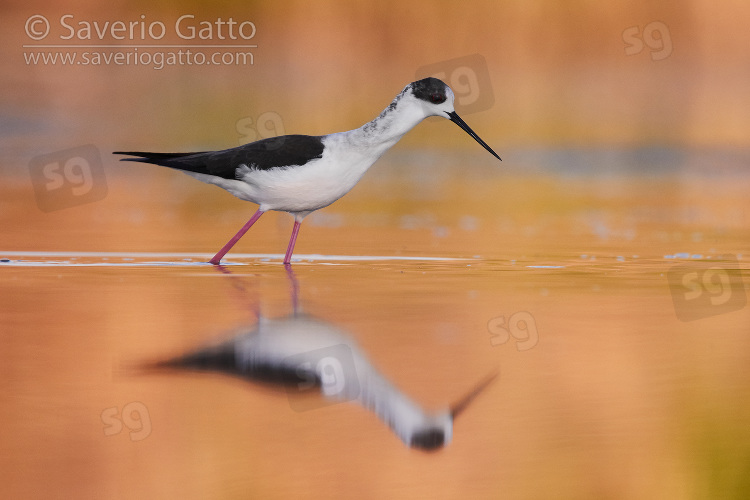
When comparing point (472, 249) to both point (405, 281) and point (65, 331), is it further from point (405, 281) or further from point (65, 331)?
point (65, 331)

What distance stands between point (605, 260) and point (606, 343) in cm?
274

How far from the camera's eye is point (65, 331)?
15.4ft

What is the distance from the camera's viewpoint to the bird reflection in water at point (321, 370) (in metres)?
3.51

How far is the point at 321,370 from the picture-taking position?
4090 mm

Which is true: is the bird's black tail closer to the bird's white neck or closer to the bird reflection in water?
A: the bird's white neck

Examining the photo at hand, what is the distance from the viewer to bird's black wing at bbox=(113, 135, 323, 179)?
6.78m

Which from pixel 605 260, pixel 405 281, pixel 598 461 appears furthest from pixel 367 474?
pixel 605 260

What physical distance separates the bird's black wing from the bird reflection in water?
2036 mm

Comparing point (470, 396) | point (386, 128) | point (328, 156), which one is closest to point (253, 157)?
point (328, 156)

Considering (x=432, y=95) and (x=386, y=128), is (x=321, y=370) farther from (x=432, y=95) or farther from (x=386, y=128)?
(x=432, y=95)

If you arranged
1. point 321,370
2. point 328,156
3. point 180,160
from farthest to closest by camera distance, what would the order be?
point 180,160 → point 328,156 → point 321,370

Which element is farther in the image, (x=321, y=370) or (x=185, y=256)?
(x=185, y=256)

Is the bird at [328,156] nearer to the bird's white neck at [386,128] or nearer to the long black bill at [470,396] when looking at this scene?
the bird's white neck at [386,128]

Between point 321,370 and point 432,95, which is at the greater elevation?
point 432,95
